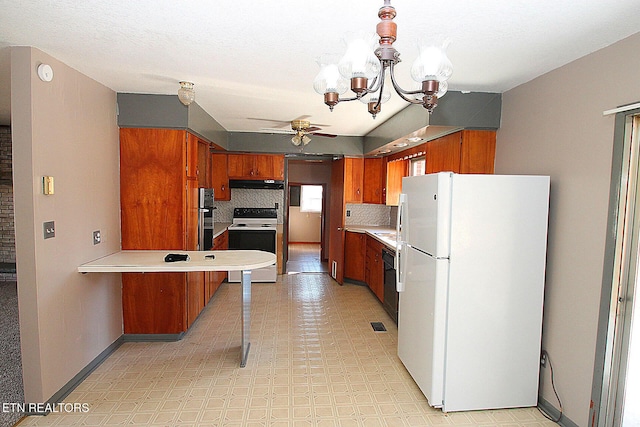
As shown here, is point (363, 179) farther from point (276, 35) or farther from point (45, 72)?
point (45, 72)

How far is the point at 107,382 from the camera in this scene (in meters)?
2.72

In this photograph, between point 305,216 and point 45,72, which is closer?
point 45,72

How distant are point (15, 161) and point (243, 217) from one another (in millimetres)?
3992

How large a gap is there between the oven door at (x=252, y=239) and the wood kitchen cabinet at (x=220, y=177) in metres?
0.63

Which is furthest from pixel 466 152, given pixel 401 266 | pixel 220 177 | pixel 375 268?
pixel 220 177

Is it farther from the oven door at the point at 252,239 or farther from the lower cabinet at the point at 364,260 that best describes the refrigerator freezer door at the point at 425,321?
the oven door at the point at 252,239

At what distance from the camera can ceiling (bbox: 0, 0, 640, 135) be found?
1.64 m

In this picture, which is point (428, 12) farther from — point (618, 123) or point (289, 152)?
point (289, 152)

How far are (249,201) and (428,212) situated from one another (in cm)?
421

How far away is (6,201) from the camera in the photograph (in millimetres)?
5293

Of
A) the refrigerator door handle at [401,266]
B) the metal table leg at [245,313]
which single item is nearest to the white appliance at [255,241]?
the metal table leg at [245,313]

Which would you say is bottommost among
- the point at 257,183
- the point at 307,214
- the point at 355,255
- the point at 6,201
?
the point at 355,255

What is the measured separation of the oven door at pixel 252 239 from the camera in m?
5.53

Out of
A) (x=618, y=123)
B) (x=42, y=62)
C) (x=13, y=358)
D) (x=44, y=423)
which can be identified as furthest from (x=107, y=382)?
(x=618, y=123)
